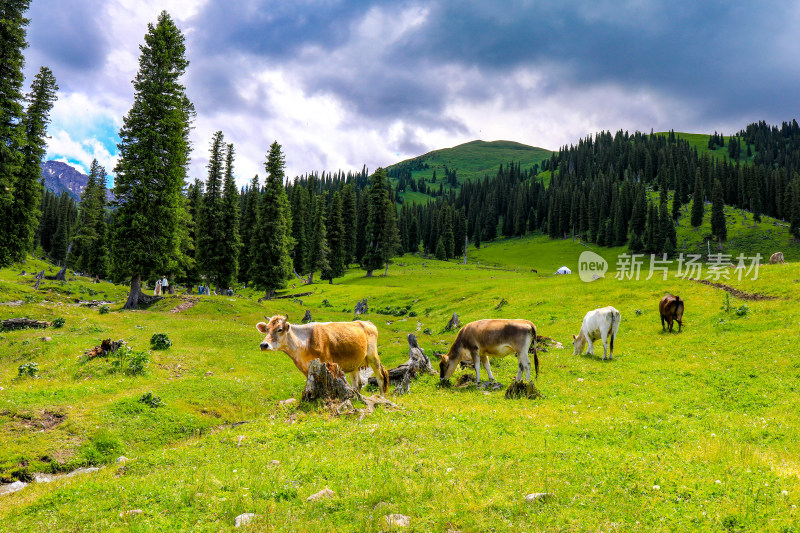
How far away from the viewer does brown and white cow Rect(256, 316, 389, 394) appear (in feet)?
41.9

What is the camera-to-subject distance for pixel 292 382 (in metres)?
18.2

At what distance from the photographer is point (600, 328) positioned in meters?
21.7

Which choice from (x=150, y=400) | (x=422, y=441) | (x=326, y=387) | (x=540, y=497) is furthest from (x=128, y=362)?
Answer: (x=540, y=497)

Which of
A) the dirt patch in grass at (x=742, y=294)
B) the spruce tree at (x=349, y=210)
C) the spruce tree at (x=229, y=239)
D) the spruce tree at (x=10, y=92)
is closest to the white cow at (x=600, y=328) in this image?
the dirt patch in grass at (x=742, y=294)

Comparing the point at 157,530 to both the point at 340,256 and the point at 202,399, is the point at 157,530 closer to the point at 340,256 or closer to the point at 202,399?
the point at 202,399

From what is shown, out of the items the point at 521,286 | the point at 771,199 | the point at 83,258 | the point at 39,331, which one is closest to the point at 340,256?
the point at 521,286

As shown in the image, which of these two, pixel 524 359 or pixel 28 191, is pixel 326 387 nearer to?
pixel 524 359

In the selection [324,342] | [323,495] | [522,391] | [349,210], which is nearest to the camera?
[323,495]

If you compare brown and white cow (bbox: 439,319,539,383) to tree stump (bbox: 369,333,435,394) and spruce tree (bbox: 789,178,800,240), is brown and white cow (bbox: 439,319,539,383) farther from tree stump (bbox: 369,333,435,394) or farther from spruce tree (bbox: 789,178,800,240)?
spruce tree (bbox: 789,178,800,240)

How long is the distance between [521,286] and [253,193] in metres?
44.0

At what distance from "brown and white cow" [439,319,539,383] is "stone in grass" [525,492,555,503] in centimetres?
896

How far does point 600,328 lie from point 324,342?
1607 centimetres

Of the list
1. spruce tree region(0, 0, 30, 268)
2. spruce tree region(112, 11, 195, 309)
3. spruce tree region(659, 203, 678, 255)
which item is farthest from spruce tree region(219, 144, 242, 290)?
spruce tree region(659, 203, 678, 255)

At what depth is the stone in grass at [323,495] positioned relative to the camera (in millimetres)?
6721
